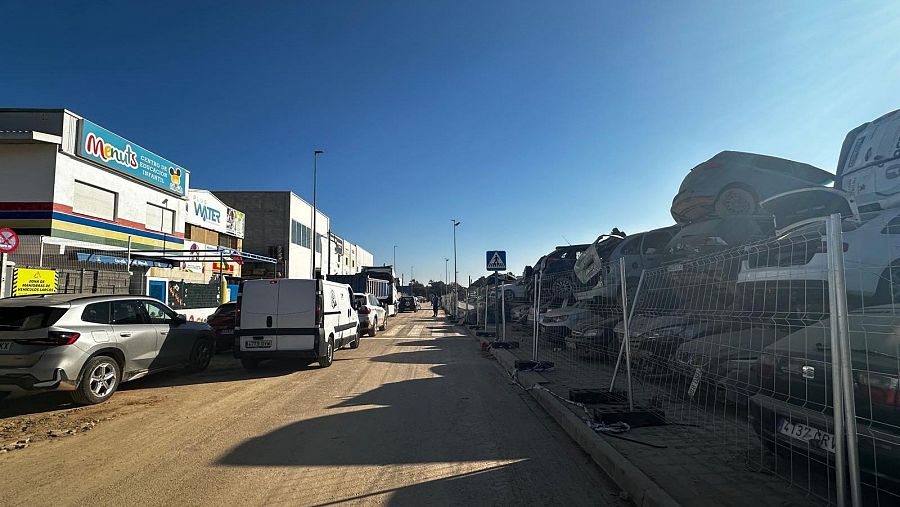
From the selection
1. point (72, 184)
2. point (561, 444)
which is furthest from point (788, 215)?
point (72, 184)

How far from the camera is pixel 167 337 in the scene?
916 cm

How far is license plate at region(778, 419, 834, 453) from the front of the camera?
3221mm

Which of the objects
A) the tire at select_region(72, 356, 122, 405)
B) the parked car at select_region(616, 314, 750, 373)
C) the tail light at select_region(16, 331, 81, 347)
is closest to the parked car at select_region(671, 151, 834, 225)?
the parked car at select_region(616, 314, 750, 373)

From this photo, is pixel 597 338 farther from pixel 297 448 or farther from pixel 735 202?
pixel 297 448

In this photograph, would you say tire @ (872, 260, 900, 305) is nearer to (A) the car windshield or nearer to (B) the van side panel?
(A) the car windshield

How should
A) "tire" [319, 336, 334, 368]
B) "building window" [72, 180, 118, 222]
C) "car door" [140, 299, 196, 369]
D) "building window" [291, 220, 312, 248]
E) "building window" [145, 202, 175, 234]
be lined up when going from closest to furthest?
"car door" [140, 299, 196, 369] → "tire" [319, 336, 334, 368] → "building window" [72, 180, 118, 222] → "building window" [145, 202, 175, 234] → "building window" [291, 220, 312, 248]

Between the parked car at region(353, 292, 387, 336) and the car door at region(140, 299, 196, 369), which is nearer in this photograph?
the car door at region(140, 299, 196, 369)

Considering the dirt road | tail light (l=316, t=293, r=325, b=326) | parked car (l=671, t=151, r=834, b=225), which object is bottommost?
the dirt road

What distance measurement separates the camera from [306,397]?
793 centimetres

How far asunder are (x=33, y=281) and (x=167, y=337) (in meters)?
5.79

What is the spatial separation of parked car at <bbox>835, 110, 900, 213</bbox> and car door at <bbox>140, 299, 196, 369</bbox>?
12.5 meters

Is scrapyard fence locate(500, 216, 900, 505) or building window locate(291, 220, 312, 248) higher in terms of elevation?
building window locate(291, 220, 312, 248)

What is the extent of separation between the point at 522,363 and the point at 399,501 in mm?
6648

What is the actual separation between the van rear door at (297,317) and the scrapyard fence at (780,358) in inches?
230
